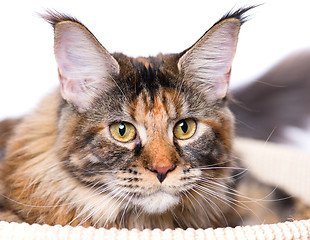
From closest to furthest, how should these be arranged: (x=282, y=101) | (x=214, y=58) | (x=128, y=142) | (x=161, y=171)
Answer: (x=161, y=171)
(x=128, y=142)
(x=214, y=58)
(x=282, y=101)

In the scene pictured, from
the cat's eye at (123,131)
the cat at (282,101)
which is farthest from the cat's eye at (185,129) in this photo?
the cat at (282,101)

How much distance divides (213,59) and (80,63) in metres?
0.51

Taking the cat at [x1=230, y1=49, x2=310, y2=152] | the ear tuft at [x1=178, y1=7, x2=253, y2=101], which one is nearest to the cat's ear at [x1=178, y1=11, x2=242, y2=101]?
the ear tuft at [x1=178, y1=7, x2=253, y2=101]

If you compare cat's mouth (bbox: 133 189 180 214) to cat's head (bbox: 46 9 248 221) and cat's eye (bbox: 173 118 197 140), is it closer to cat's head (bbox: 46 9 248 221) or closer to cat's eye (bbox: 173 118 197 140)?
cat's head (bbox: 46 9 248 221)

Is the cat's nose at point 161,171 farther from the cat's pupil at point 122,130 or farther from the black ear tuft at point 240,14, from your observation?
the black ear tuft at point 240,14

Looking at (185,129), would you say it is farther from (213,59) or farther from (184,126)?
(213,59)

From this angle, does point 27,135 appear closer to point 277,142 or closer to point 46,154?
point 46,154

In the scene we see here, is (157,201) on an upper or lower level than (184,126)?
lower

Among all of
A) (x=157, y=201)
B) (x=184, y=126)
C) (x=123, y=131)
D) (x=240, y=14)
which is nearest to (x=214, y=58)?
(x=240, y=14)

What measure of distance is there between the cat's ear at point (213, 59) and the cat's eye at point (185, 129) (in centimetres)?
16

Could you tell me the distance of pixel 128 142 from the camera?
1.19 m

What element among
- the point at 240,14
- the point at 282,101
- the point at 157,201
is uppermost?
the point at 240,14

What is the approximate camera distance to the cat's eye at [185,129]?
1.26 m

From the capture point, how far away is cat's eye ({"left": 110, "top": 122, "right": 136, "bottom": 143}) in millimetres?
1203
